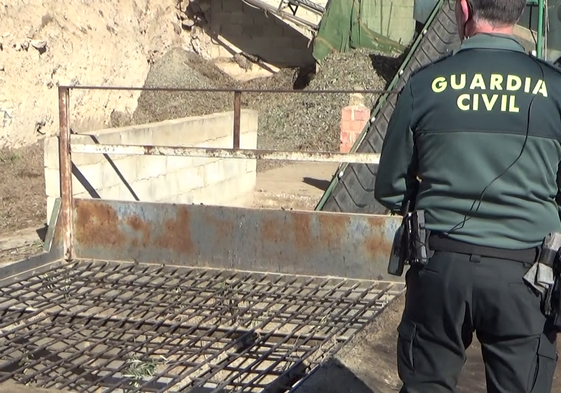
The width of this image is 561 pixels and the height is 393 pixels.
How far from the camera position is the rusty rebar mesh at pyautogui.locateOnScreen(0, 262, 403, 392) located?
4.42 m

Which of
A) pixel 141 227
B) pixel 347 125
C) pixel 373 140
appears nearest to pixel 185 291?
pixel 141 227

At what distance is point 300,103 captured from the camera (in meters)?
16.7

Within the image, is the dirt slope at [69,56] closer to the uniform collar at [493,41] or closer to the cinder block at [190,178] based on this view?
Answer: the cinder block at [190,178]

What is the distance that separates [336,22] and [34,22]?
697cm

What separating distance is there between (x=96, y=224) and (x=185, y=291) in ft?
3.35

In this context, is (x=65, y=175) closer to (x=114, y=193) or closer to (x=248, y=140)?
(x=114, y=193)

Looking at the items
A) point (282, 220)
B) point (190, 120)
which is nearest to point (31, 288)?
point (282, 220)

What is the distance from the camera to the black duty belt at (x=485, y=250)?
240cm

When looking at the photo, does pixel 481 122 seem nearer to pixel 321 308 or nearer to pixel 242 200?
pixel 321 308

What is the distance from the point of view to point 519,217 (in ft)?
7.95

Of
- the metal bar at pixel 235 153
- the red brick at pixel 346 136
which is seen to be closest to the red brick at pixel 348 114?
the red brick at pixel 346 136

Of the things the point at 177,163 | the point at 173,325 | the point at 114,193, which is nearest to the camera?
the point at 173,325

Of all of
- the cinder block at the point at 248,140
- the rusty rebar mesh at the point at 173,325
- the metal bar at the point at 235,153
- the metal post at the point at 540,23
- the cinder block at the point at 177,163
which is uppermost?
the metal post at the point at 540,23

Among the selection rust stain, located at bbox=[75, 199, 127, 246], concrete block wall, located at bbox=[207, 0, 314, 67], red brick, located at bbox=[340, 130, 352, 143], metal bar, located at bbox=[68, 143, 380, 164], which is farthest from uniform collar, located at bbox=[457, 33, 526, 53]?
concrete block wall, located at bbox=[207, 0, 314, 67]
